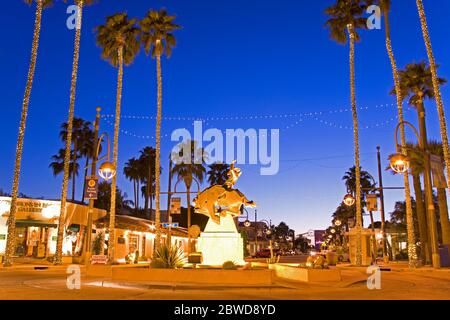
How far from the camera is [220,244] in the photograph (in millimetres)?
20438

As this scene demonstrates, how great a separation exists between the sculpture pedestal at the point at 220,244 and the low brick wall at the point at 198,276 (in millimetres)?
4274

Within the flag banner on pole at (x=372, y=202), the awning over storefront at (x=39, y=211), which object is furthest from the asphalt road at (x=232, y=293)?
the awning over storefront at (x=39, y=211)

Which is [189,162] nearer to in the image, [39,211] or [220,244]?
[39,211]

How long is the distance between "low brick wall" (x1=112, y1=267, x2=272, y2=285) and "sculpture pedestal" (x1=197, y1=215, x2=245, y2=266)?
427 cm

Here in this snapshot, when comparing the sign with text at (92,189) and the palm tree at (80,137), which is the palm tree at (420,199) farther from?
the palm tree at (80,137)

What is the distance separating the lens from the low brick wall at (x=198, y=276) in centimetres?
1515

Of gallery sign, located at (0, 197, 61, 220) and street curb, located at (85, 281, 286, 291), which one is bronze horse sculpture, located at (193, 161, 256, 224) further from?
gallery sign, located at (0, 197, 61, 220)

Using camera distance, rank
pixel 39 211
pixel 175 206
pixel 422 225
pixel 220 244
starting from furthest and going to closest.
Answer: pixel 175 206 < pixel 39 211 < pixel 422 225 < pixel 220 244

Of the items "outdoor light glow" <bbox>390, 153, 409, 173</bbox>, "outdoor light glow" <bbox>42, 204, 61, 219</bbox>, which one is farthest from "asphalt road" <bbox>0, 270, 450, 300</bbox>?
"outdoor light glow" <bbox>42, 204, 61, 219</bbox>

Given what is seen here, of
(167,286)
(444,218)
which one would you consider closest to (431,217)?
(444,218)

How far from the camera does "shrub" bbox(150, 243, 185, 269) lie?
1730 centimetres

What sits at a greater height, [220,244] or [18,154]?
[18,154]

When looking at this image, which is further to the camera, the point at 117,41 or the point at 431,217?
the point at 117,41

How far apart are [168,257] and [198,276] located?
7.29 ft
